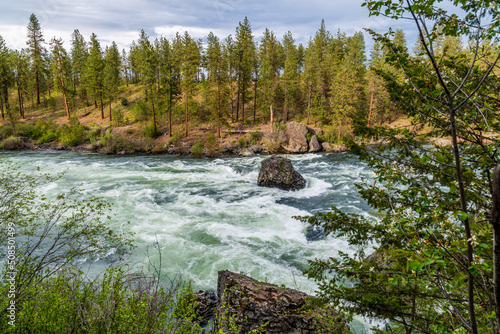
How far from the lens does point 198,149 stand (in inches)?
1171

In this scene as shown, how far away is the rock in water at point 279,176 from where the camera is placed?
54.4 ft

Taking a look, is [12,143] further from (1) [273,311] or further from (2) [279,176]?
(1) [273,311]

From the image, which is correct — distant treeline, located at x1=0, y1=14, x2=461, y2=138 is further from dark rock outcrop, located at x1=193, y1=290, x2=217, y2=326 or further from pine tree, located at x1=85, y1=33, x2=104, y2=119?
dark rock outcrop, located at x1=193, y1=290, x2=217, y2=326

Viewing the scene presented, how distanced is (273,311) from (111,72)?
187 feet

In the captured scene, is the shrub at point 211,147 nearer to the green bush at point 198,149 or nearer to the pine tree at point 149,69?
the green bush at point 198,149

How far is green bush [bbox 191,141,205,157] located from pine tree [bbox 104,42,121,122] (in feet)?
66.2

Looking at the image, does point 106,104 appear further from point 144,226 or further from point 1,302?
point 1,302

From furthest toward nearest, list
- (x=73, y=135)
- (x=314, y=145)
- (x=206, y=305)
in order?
(x=73, y=135)
(x=314, y=145)
(x=206, y=305)

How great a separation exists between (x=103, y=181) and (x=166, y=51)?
4285 cm

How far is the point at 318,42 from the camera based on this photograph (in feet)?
150

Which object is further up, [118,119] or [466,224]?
[118,119]

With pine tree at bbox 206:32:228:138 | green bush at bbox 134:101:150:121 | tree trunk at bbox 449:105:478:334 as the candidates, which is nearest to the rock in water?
tree trunk at bbox 449:105:478:334

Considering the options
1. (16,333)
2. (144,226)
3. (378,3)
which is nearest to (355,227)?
(378,3)

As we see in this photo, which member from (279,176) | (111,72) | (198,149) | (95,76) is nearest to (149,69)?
(198,149)
